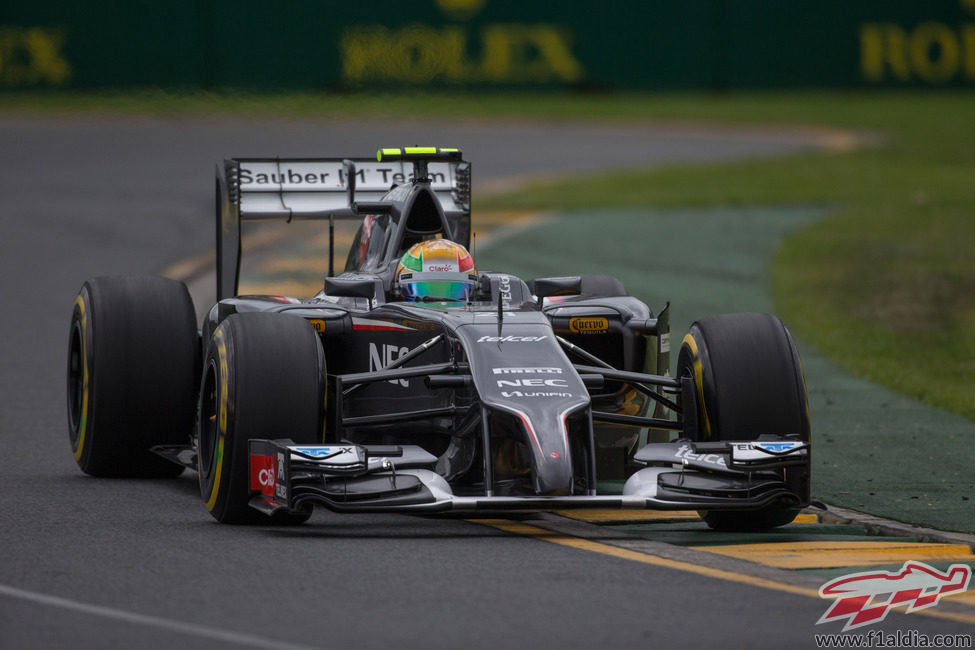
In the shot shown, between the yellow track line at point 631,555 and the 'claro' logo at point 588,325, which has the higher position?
the 'claro' logo at point 588,325

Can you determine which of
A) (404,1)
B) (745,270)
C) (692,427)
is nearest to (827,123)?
(404,1)

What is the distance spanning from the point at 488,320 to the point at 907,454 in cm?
285

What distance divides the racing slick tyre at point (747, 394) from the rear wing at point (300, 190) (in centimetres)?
301

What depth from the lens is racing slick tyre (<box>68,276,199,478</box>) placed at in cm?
927

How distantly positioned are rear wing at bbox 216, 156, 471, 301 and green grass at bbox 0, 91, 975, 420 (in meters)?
3.43

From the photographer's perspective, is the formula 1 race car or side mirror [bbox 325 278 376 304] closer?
the formula 1 race car

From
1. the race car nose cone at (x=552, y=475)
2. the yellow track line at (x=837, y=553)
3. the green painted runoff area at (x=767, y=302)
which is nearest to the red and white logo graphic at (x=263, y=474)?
the race car nose cone at (x=552, y=475)

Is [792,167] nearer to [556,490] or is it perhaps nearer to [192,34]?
[192,34]

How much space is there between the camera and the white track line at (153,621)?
5.95 meters

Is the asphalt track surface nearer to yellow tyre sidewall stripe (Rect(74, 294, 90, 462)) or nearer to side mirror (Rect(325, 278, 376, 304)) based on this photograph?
yellow tyre sidewall stripe (Rect(74, 294, 90, 462))

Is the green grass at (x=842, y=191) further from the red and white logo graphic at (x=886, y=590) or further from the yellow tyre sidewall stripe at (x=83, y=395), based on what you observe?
the yellow tyre sidewall stripe at (x=83, y=395)

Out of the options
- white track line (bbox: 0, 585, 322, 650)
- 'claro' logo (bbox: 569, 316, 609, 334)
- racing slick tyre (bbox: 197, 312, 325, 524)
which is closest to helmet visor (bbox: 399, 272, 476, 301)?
'claro' logo (bbox: 569, 316, 609, 334)

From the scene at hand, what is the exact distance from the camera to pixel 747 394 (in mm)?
8062

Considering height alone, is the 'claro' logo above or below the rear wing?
below
